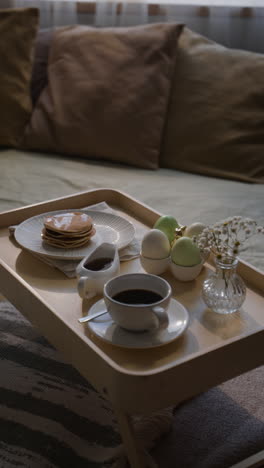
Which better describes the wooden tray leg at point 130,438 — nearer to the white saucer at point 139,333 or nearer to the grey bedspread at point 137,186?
the white saucer at point 139,333

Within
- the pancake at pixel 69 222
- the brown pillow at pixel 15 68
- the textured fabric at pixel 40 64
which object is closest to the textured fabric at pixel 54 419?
the pancake at pixel 69 222

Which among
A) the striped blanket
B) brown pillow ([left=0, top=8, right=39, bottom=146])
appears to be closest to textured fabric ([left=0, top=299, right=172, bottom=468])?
the striped blanket

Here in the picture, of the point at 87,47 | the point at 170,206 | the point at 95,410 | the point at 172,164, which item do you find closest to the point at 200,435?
the point at 95,410

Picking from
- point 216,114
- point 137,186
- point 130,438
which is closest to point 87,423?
point 130,438

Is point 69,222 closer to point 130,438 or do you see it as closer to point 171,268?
point 171,268

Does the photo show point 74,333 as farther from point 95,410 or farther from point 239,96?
point 239,96

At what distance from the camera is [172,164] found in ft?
7.34

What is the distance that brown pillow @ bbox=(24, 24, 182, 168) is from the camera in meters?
2.21

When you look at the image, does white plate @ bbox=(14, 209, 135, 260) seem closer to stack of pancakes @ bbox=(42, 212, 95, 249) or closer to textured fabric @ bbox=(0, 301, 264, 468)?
stack of pancakes @ bbox=(42, 212, 95, 249)

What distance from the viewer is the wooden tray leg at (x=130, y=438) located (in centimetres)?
107

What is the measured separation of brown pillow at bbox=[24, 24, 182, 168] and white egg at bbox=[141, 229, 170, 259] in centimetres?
94

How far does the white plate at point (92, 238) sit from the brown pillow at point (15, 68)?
0.95 m

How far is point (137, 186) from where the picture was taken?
2.07 meters

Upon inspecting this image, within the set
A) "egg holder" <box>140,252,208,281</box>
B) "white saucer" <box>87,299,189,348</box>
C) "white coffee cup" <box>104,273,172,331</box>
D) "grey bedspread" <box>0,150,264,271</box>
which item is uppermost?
"white coffee cup" <box>104,273,172,331</box>
